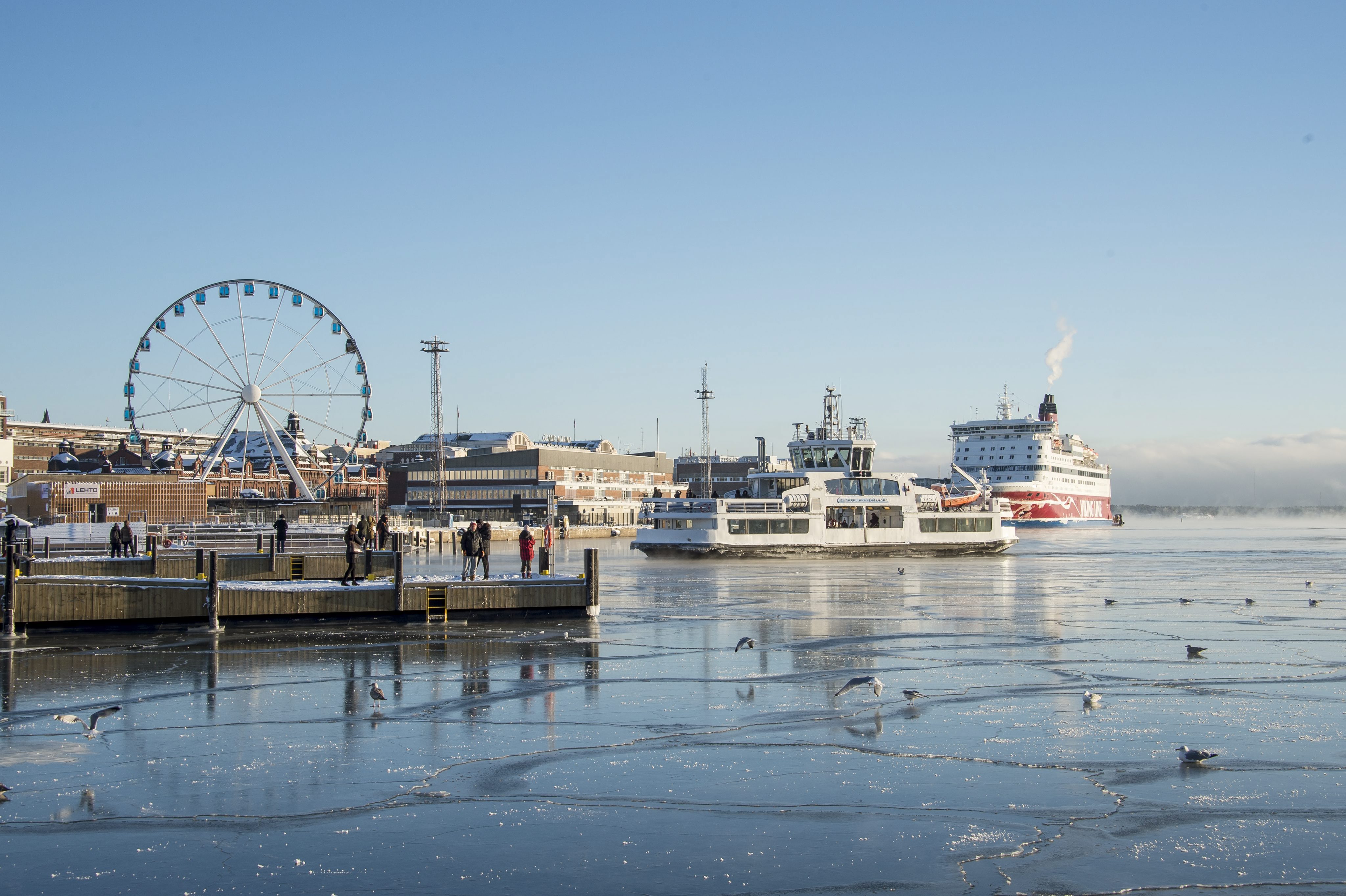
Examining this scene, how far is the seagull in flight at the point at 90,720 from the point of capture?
15.1m

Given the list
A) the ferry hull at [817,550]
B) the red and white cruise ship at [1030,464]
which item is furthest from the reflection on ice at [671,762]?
the red and white cruise ship at [1030,464]

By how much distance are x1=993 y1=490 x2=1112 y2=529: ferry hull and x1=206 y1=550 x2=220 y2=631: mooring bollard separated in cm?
11079

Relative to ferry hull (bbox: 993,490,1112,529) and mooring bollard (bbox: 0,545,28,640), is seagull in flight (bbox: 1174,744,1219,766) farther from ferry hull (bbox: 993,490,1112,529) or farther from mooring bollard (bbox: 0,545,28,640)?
ferry hull (bbox: 993,490,1112,529)

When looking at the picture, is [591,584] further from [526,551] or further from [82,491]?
[82,491]

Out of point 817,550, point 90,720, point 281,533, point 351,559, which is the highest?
point 281,533

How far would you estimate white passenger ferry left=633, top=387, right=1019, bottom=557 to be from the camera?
6662cm

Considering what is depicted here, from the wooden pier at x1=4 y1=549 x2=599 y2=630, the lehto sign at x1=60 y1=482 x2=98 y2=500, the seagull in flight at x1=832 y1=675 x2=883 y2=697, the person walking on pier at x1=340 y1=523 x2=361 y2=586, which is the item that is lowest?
the seagull in flight at x1=832 y1=675 x2=883 y2=697

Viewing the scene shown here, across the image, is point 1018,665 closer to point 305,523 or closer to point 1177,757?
point 1177,757

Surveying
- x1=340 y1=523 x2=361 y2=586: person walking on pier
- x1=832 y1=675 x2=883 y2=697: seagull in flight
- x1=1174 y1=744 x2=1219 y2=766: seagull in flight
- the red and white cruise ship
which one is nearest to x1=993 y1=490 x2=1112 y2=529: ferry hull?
the red and white cruise ship

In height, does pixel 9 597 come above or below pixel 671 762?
above

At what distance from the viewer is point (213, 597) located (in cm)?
2764

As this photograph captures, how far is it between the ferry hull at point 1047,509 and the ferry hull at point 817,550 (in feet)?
194

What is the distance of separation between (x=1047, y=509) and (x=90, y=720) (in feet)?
434

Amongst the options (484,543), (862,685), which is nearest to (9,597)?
(484,543)
